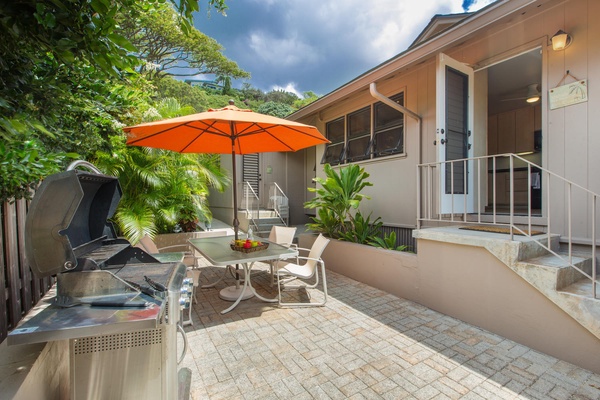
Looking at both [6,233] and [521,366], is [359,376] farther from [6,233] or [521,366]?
[6,233]

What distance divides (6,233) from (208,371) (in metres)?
1.99

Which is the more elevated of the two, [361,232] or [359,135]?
[359,135]

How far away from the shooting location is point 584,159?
323cm

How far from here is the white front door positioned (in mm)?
4008

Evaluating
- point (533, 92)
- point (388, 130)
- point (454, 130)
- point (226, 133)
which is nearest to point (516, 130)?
point (533, 92)

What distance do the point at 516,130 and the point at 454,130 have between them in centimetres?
417

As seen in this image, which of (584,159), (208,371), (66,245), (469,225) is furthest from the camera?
(469,225)

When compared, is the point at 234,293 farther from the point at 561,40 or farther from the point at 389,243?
the point at 561,40

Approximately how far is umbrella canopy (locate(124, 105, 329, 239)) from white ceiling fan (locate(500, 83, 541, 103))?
4584mm

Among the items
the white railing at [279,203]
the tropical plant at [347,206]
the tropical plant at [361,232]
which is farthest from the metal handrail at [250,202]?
the tropical plant at [361,232]

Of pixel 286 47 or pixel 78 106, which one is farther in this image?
pixel 286 47

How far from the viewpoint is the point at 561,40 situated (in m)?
3.32

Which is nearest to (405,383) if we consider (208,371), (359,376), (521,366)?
(359,376)

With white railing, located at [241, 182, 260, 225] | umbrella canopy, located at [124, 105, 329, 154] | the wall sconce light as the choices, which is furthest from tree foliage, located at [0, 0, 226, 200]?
white railing, located at [241, 182, 260, 225]
